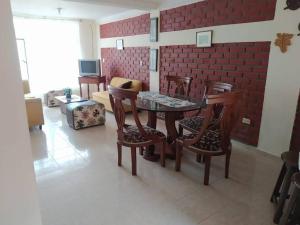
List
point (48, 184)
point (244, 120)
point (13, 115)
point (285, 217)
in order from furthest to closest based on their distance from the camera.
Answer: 1. point (244, 120)
2. point (48, 184)
3. point (285, 217)
4. point (13, 115)

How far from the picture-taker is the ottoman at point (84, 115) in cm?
381

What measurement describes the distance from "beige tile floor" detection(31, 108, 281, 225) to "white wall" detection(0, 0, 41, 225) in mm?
1029

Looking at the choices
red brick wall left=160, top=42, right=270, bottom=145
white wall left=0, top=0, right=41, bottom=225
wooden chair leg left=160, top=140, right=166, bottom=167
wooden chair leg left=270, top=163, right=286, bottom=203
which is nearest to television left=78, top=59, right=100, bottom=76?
red brick wall left=160, top=42, right=270, bottom=145

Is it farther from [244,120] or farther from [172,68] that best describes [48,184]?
[172,68]

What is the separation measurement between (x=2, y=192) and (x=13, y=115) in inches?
10.9

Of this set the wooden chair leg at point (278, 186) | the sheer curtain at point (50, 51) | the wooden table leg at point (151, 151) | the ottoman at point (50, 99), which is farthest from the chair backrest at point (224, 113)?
the sheer curtain at point (50, 51)

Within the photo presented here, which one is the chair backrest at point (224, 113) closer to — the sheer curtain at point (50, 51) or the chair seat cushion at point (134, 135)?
the chair seat cushion at point (134, 135)

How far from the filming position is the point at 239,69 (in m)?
3.10

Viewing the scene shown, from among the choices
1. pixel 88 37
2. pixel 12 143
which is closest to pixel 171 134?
pixel 12 143

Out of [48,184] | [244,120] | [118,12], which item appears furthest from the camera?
[118,12]

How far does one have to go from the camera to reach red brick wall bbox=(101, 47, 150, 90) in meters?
4.90

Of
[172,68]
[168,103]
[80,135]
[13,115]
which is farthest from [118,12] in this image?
[13,115]

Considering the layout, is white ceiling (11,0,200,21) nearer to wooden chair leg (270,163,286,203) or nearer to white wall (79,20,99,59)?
white wall (79,20,99,59)

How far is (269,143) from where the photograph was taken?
288 centimetres
